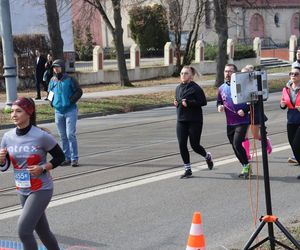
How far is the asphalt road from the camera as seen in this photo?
6188 mm

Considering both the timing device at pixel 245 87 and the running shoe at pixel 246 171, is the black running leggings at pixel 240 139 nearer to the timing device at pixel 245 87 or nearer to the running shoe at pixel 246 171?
the running shoe at pixel 246 171

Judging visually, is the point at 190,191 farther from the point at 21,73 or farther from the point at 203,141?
the point at 21,73

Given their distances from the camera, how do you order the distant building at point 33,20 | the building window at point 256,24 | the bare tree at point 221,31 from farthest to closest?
the building window at point 256,24 < the distant building at point 33,20 < the bare tree at point 221,31

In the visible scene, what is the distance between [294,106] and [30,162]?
5424 millimetres

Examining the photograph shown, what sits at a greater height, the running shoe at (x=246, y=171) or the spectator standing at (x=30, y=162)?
the spectator standing at (x=30, y=162)

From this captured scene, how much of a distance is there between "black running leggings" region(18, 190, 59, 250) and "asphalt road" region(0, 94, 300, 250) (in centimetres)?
90

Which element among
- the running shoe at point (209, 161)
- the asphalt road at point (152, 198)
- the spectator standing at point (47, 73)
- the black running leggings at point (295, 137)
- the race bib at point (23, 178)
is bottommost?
the asphalt road at point (152, 198)

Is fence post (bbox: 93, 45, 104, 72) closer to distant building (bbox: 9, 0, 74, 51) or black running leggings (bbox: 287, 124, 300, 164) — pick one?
distant building (bbox: 9, 0, 74, 51)

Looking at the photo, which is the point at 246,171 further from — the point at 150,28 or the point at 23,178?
the point at 150,28

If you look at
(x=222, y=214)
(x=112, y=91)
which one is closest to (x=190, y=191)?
(x=222, y=214)

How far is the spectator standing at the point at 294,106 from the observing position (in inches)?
356

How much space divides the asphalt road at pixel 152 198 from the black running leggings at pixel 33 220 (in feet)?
2.94

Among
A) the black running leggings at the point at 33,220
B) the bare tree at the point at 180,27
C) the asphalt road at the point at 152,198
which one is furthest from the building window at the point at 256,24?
the black running leggings at the point at 33,220

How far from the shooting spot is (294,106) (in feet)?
29.9
